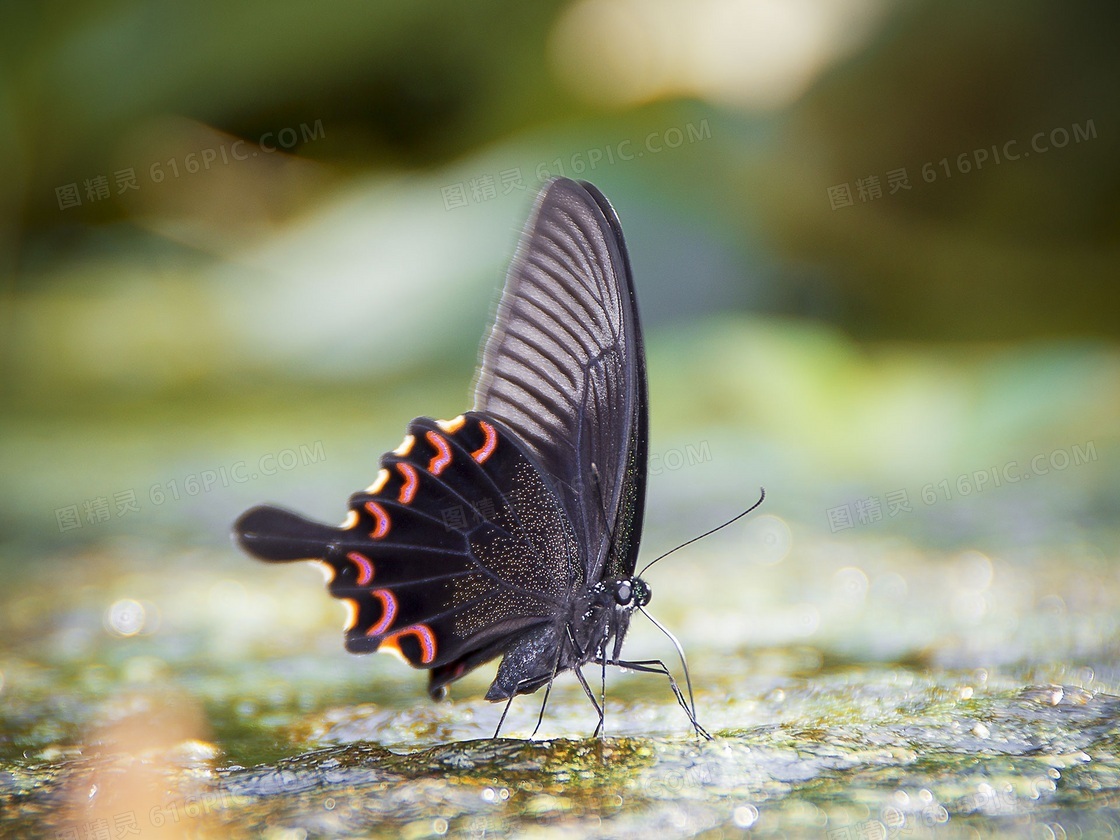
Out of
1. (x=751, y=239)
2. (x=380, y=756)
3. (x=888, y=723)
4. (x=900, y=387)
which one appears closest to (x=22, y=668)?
(x=380, y=756)

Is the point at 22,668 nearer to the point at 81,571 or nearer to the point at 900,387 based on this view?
the point at 81,571

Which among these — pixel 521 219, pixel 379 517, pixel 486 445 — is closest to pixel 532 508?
pixel 486 445

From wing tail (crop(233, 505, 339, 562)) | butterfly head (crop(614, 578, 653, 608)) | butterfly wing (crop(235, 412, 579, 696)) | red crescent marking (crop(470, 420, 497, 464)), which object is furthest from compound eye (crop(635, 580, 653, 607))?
wing tail (crop(233, 505, 339, 562))

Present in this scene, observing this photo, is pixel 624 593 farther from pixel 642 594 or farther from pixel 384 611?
pixel 384 611

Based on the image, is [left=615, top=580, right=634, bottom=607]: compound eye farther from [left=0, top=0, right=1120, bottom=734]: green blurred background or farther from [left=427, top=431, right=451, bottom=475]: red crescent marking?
[left=0, top=0, right=1120, bottom=734]: green blurred background

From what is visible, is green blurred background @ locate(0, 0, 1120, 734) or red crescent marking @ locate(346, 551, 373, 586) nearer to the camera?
red crescent marking @ locate(346, 551, 373, 586)
